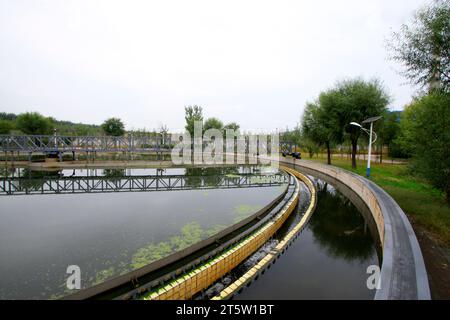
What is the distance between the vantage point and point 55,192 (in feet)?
47.7

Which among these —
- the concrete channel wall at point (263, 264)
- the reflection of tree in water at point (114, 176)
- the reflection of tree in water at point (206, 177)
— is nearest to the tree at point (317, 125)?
the reflection of tree in water at point (206, 177)

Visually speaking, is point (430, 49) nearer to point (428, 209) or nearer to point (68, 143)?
point (428, 209)

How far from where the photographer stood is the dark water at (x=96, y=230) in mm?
5523

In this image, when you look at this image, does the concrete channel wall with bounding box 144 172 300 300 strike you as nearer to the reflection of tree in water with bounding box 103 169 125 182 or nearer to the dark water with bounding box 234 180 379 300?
the dark water with bounding box 234 180 379 300

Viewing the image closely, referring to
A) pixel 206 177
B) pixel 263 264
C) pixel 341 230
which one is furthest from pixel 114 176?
pixel 341 230

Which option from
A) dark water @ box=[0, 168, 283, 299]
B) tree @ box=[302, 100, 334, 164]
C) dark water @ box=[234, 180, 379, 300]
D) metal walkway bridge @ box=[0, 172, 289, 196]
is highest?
tree @ box=[302, 100, 334, 164]

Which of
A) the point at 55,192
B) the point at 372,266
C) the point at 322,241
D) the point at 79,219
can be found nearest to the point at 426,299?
the point at 372,266

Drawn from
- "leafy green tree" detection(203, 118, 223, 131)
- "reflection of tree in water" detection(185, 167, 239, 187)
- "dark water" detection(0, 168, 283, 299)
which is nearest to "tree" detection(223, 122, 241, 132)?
"leafy green tree" detection(203, 118, 223, 131)

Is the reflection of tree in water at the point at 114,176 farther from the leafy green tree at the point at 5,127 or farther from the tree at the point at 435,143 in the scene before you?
the leafy green tree at the point at 5,127

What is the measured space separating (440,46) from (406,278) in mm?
9039

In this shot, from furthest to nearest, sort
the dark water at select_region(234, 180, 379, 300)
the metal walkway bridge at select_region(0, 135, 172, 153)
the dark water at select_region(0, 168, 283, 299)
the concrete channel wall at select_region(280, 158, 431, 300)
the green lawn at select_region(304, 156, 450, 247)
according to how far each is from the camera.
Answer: the metal walkway bridge at select_region(0, 135, 172, 153)
the green lawn at select_region(304, 156, 450, 247)
the dark water at select_region(0, 168, 283, 299)
the dark water at select_region(234, 180, 379, 300)
the concrete channel wall at select_region(280, 158, 431, 300)

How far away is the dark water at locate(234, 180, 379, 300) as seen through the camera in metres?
5.05

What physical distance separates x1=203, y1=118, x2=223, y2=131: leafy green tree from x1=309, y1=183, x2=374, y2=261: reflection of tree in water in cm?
3839
